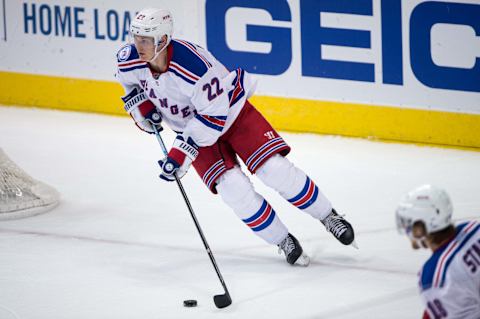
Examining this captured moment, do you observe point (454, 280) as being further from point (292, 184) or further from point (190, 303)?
point (292, 184)

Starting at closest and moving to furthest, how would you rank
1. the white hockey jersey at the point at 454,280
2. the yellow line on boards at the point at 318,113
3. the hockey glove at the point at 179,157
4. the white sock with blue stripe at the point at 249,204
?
1. the white hockey jersey at the point at 454,280
2. the hockey glove at the point at 179,157
3. the white sock with blue stripe at the point at 249,204
4. the yellow line on boards at the point at 318,113

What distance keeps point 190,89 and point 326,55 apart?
2601 mm

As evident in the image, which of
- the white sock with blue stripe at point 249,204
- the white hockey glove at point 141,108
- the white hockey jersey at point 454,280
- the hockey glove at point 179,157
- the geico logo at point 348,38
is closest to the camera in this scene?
the white hockey jersey at point 454,280

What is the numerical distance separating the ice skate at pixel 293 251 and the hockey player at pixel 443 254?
1.78 m

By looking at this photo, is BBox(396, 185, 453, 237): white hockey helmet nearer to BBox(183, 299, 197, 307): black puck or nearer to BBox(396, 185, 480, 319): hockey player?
BBox(396, 185, 480, 319): hockey player

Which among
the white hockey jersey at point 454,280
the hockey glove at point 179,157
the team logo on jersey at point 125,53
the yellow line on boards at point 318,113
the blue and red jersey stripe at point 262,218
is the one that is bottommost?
the yellow line on boards at point 318,113

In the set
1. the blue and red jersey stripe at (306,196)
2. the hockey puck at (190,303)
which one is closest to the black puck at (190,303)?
the hockey puck at (190,303)

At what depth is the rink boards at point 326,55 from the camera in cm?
686

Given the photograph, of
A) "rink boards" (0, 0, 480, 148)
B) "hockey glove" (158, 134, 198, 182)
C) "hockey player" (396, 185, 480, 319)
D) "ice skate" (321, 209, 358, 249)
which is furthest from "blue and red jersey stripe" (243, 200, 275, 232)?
"rink boards" (0, 0, 480, 148)

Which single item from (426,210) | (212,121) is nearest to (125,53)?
(212,121)

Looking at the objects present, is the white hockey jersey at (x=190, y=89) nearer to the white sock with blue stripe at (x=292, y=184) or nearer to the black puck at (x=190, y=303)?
the white sock with blue stripe at (x=292, y=184)

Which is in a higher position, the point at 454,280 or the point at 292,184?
the point at 454,280

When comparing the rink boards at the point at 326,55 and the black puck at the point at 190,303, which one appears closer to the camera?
the black puck at the point at 190,303

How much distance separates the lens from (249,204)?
4941mm
